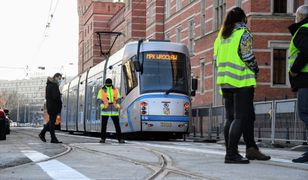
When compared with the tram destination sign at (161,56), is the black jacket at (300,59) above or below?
below

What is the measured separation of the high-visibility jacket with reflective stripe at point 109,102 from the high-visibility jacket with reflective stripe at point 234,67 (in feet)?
28.5

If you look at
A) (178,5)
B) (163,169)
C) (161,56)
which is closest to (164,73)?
(161,56)

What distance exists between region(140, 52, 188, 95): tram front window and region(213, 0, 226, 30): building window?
16182 millimetres

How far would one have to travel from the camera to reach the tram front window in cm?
1950

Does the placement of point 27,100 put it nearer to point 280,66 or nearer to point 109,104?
point 280,66

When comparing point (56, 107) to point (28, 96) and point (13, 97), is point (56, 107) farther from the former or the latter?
point (28, 96)

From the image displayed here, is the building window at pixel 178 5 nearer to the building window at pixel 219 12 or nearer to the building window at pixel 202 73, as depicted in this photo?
the building window at pixel 202 73

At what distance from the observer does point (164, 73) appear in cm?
1978

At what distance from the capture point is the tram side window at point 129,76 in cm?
1969

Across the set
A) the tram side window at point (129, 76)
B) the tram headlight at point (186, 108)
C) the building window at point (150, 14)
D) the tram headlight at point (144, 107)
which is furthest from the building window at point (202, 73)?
the tram headlight at point (144, 107)

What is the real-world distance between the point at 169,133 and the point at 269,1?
13.3 metres

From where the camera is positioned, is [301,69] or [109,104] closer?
[301,69]

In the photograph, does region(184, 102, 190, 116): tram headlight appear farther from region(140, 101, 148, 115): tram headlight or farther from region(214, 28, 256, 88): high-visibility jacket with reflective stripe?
region(214, 28, 256, 88): high-visibility jacket with reflective stripe

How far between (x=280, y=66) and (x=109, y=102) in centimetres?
1700
